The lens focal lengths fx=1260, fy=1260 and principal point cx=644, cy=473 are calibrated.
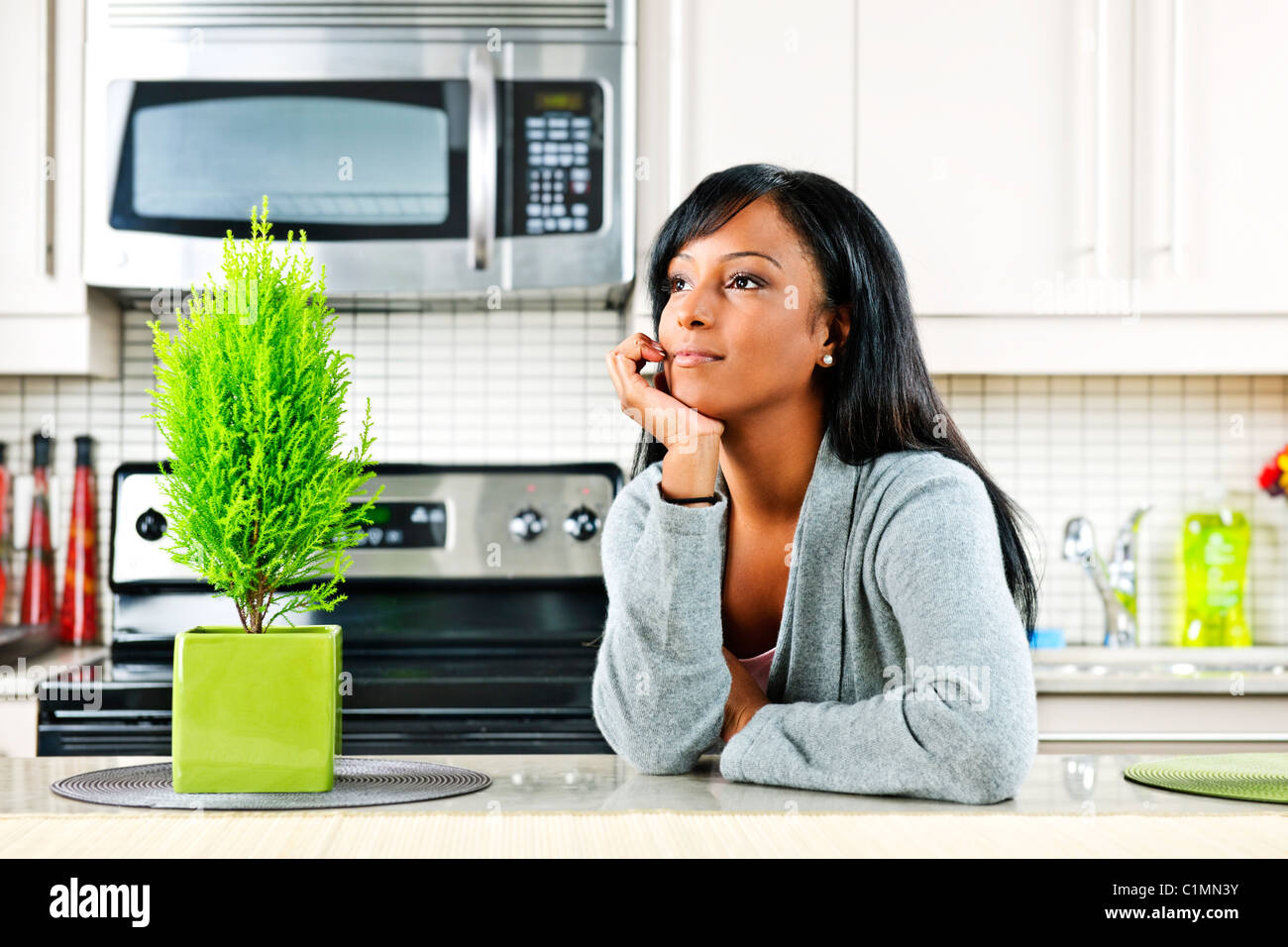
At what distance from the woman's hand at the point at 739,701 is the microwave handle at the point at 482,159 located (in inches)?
45.6

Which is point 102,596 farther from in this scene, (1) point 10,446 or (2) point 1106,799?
(2) point 1106,799

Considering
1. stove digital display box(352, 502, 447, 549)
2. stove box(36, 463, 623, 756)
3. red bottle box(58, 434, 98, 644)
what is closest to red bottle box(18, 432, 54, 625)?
red bottle box(58, 434, 98, 644)

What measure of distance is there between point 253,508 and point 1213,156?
6.24 ft

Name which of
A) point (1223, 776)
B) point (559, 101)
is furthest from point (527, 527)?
point (1223, 776)

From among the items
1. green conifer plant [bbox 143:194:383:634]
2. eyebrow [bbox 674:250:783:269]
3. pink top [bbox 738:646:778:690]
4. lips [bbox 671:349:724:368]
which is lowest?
pink top [bbox 738:646:778:690]

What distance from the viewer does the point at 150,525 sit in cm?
218

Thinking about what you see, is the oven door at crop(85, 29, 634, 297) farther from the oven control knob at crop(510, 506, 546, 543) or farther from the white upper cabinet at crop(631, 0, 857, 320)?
the oven control knob at crop(510, 506, 546, 543)

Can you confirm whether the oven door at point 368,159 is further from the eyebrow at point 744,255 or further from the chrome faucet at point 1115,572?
the chrome faucet at point 1115,572

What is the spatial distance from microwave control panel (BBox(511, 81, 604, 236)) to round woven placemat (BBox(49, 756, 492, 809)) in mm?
1271

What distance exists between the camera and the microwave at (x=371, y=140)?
6.86 ft

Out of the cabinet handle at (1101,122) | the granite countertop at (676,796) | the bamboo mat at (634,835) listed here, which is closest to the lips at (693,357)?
the granite countertop at (676,796)

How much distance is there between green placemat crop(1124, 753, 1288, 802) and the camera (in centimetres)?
90

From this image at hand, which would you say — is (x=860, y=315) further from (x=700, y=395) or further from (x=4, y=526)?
(x=4, y=526)

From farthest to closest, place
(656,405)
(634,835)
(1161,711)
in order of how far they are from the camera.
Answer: (1161,711) < (656,405) < (634,835)
